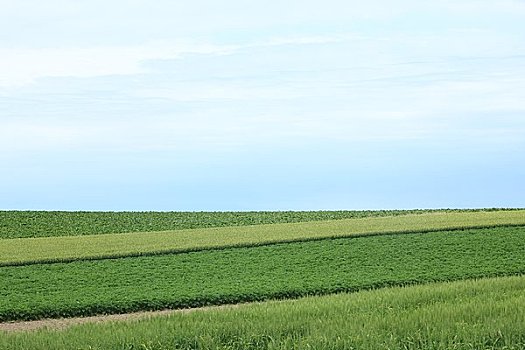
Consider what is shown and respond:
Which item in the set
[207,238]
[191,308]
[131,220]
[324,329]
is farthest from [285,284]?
[131,220]

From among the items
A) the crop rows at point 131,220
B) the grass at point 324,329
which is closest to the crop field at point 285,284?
the grass at point 324,329

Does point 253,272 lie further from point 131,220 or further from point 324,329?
point 131,220

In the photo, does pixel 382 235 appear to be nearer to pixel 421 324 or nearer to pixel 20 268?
pixel 20 268

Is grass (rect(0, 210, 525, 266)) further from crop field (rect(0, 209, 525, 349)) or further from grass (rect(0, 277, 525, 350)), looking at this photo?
grass (rect(0, 277, 525, 350))

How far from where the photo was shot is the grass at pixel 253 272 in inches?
562

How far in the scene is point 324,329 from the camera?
24.8 ft

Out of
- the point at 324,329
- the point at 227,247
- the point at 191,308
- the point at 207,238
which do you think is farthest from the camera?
the point at 207,238

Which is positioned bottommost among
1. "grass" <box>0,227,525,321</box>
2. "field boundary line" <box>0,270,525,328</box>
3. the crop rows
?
"field boundary line" <box>0,270,525,328</box>

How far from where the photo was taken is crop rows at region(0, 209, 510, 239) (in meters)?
31.5

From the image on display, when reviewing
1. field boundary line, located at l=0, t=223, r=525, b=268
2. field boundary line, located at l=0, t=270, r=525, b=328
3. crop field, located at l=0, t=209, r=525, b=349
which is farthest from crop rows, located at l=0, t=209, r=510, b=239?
field boundary line, located at l=0, t=270, r=525, b=328

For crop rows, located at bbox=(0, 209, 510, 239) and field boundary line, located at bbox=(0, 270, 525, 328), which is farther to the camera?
crop rows, located at bbox=(0, 209, 510, 239)

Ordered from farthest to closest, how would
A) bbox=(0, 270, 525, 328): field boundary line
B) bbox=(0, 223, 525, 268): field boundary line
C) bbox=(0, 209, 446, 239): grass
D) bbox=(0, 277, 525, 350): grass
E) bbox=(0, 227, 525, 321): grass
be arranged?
bbox=(0, 209, 446, 239): grass, bbox=(0, 223, 525, 268): field boundary line, bbox=(0, 227, 525, 321): grass, bbox=(0, 270, 525, 328): field boundary line, bbox=(0, 277, 525, 350): grass

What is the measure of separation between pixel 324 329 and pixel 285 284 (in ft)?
25.0

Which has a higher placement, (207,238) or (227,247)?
(207,238)
